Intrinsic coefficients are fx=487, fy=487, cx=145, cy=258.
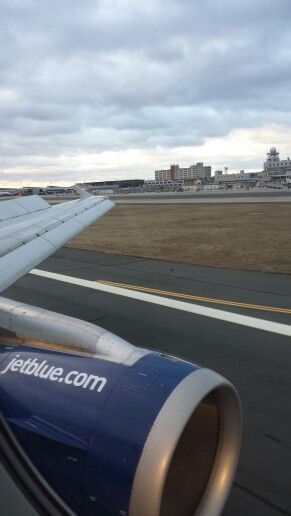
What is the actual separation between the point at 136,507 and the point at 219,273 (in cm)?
1372

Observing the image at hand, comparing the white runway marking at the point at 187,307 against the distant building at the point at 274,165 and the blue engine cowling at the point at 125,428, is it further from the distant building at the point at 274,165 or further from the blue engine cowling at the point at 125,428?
the distant building at the point at 274,165

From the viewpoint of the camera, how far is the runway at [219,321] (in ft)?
17.8

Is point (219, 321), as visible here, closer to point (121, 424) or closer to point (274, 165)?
point (121, 424)

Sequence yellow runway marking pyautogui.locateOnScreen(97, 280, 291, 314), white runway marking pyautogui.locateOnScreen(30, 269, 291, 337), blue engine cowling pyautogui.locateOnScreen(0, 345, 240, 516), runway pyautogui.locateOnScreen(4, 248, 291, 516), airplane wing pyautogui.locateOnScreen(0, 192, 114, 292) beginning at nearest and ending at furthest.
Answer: blue engine cowling pyautogui.locateOnScreen(0, 345, 240, 516) < runway pyautogui.locateOnScreen(4, 248, 291, 516) < airplane wing pyautogui.locateOnScreen(0, 192, 114, 292) < white runway marking pyautogui.locateOnScreen(30, 269, 291, 337) < yellow runway marking pyautogui.locateOnScreen(97, 280, 291, 314)

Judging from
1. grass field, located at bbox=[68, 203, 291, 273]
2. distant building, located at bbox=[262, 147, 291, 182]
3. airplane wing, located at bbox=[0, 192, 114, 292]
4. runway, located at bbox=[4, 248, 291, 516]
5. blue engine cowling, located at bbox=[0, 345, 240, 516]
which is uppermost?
distant building, located at bbox=[262, 147, 291, 182]

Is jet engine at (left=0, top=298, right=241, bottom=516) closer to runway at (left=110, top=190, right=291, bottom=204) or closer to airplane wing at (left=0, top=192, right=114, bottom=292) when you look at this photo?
airplane wing at (left=0, top=192, right=114, bottom=292)

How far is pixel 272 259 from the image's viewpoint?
1808cm

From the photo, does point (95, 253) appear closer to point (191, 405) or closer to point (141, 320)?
point (141, 320)

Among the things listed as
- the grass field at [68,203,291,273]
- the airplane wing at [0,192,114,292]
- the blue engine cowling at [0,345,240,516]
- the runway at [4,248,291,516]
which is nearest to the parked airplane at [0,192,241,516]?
the blue engine cowling at [0,345,240,516]

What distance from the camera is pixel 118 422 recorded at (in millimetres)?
3162

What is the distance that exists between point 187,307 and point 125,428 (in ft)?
29.8

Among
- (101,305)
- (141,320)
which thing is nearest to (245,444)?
(141,320)

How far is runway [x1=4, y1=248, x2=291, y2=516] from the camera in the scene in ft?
17.8

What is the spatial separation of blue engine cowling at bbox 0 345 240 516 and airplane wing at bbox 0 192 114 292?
5.05 feet
